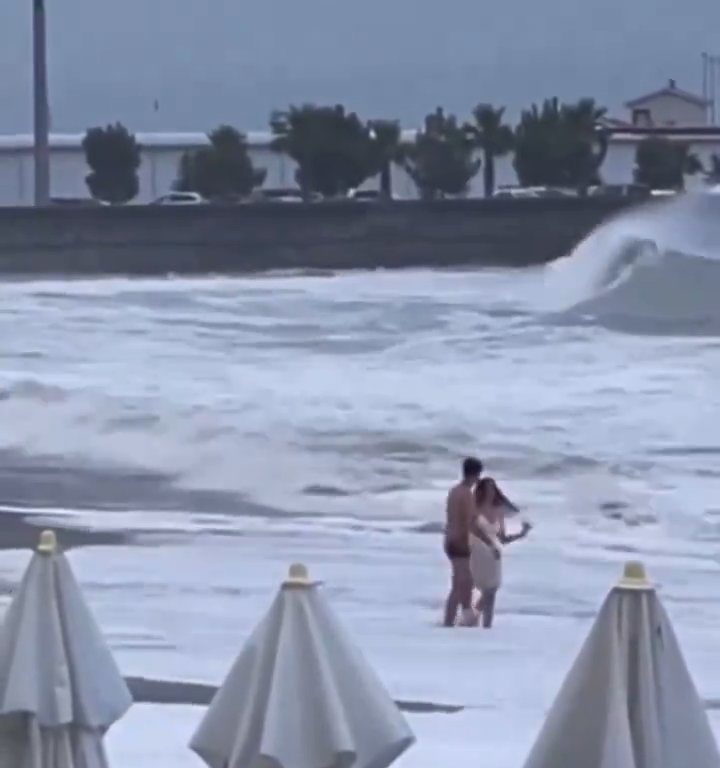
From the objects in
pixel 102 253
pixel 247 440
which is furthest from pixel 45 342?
pixel 247 440

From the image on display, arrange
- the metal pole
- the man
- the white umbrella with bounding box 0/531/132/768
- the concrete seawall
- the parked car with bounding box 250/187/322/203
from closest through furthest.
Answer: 1. the white umbrella with bounding box 0/531/132/768
2. the man
3. the concrete seawall
4. the metal pole
5. the parked car with bounding box 250/187/322/203

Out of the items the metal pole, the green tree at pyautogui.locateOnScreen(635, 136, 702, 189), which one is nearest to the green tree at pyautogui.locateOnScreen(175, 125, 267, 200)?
the green tree at pyautogui.locateOnScreen(635, 136, 702, 189)

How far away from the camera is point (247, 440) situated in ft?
70.1

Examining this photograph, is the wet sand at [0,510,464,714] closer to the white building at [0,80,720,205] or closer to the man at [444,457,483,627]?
the man at [444,457,483,627]

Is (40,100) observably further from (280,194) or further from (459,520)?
(459,520)

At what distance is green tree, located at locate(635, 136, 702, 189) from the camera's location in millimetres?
61188

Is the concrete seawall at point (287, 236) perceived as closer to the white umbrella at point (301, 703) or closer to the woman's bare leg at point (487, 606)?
the woman's bare leg at point (487, 606)

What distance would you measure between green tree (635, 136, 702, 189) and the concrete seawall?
22568 mm

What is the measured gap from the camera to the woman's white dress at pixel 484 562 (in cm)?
1128

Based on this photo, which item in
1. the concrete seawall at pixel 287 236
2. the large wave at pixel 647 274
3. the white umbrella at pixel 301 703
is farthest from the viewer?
the concrete seawall at pixel 287 236

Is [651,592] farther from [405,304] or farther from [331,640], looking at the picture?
[405,304]

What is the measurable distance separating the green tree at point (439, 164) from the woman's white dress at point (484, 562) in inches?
1926

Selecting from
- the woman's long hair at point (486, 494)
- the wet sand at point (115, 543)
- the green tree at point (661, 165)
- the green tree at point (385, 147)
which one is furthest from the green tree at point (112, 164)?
the woman's long hair at point (486, 494)

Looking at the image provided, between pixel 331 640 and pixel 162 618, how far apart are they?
6039mm
